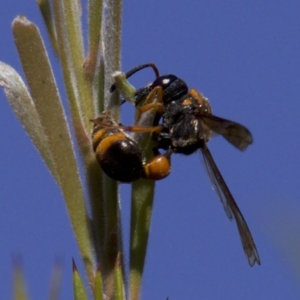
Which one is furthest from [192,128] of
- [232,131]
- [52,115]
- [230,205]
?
[52,115]

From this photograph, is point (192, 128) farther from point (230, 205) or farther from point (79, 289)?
point (79, 289)

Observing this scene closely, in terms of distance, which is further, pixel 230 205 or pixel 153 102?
pixel 230 205

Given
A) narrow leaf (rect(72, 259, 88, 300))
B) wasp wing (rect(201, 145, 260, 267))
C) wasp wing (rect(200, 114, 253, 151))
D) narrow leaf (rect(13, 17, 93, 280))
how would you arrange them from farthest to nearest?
wasp wing (rect(200, 114, 253, 151))
wasp wing (rect(201, 145, 260, 267))
narrow leaf (rect(13, 17, 93, 280))
narrow leaf (rect(72, 259, 88, 300))

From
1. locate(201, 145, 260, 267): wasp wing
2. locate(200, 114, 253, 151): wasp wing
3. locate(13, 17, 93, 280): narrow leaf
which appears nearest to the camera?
locate(13, 17, 93, 280): narrow leaf

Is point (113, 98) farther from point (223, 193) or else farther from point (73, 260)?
point (223, 193)

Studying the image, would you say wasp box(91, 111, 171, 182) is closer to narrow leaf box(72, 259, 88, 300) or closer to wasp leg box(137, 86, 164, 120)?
wasp leg box(137, 86, 164, 120)

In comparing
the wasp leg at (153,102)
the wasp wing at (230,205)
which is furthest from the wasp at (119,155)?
the wasp wing at (230,205)

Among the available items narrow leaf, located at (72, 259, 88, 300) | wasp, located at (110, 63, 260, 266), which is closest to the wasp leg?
wasp, located at (110, 63, 260, 266)

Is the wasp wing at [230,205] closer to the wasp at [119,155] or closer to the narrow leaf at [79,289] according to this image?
the wasp at [119,155]
